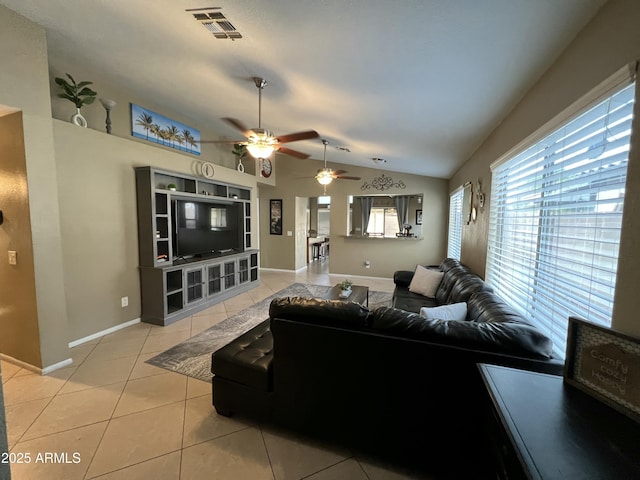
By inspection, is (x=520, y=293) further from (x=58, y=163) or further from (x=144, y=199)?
(x=58, y=163)

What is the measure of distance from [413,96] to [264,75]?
4.33 feet

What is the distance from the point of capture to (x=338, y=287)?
401 cm

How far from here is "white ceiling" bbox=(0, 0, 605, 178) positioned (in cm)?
140

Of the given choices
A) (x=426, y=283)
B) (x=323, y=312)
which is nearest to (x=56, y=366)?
(x=323, y=312)

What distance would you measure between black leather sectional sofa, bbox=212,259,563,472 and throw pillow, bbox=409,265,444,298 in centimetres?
187

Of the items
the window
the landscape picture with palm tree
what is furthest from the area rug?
the window

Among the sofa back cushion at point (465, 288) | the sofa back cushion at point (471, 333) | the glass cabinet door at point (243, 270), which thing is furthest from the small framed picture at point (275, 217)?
the sofa back cushion at point (471, 333)

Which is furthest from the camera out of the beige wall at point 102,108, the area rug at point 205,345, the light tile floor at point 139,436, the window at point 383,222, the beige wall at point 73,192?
the window at point 383,222

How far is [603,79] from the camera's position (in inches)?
48.8

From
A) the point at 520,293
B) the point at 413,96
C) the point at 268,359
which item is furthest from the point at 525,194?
the point at 268,359

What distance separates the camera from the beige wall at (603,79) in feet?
3.47

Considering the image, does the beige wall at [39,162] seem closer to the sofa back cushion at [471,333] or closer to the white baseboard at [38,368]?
the white baseboard at [38,368]

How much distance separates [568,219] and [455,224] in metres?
3.87

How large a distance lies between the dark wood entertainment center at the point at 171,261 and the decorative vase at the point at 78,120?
702 mm
